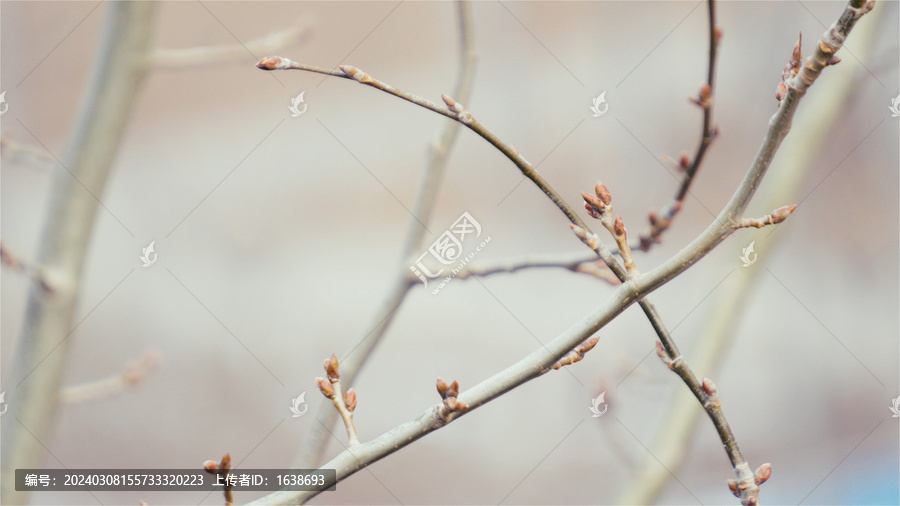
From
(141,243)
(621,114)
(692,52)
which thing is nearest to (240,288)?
(141,243)

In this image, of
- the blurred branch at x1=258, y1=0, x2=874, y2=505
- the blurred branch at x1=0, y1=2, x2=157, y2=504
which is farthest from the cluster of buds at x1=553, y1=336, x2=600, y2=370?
the blurred branch at x1=0, y1=2, x2=157, y2=504

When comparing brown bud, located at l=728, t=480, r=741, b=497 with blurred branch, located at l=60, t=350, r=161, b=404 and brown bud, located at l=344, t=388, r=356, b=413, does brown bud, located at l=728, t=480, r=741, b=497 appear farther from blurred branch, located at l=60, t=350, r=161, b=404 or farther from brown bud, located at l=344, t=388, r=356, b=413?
blurred branch, located at l=60, t=350, r=161, b=404

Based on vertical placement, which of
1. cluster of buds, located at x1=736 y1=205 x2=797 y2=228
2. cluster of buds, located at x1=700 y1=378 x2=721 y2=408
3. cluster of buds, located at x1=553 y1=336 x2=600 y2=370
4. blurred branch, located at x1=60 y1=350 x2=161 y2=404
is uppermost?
blurred branch, located at x1=60 y1=350 x2=161 y2=404

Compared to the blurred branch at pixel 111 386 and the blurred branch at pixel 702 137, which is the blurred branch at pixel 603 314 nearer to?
the blurred branch at pixel 702 137

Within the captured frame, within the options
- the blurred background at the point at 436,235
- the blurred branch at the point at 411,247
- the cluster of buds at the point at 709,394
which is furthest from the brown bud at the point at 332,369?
the blurred background at the point at 436,235

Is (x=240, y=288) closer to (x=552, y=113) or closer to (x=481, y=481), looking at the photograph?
(x=481, y=481)
